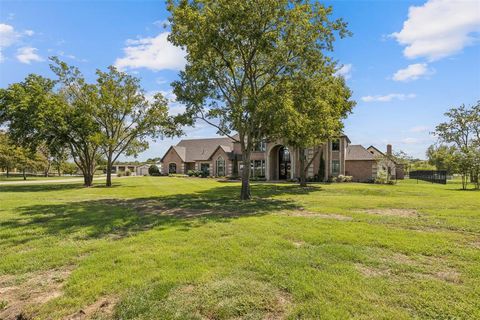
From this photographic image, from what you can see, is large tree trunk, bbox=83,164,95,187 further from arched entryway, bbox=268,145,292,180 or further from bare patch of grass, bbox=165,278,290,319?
bare patch of grass, bbox=165,278,290,319

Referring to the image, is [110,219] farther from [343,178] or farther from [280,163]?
Answer: [280,163]

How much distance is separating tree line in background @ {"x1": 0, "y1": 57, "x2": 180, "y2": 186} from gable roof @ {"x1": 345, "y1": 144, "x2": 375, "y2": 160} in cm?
2389

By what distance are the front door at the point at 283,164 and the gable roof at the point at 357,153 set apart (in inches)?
306

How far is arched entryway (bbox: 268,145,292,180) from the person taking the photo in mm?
40188

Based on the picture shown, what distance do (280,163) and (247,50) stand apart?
2653 centimetres

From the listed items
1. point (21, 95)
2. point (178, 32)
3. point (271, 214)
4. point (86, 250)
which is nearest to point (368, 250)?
point (271, 214)

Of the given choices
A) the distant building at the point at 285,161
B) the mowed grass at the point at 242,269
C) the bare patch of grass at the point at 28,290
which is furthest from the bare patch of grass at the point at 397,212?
the distant building at the point at 285,161

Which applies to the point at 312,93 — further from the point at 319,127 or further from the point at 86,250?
the point at 86,250

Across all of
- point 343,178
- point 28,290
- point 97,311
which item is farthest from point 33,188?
point 343,178

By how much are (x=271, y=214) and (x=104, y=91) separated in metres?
23.3

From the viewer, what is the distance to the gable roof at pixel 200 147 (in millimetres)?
52247

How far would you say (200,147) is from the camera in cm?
5488

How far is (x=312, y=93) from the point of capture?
15.8 meters

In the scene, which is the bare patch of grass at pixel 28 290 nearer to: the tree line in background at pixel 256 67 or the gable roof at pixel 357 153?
the tree line in background at pixel 256 67
